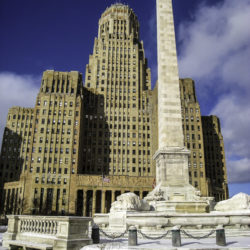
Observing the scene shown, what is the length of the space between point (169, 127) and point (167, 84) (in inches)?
163

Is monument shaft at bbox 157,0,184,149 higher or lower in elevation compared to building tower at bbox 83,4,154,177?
lower

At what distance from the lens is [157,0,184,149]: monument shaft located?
76.1ft

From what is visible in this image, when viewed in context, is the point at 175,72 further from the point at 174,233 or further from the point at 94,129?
the point at 94,129

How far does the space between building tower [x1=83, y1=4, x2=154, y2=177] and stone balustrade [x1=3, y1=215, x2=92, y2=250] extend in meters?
80.1

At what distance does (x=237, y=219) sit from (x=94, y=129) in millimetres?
85991

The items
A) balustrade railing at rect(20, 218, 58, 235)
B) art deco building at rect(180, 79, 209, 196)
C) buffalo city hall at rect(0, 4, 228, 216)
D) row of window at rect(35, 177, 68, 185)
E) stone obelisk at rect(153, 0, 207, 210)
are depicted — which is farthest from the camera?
art deco building at rect(180, 79, 209, 196)

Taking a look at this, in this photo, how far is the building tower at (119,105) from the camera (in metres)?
96.0

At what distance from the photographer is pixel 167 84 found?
24656mm

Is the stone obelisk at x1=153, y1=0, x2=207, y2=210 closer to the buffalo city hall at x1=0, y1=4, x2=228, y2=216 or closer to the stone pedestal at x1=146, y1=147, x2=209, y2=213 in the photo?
the stone pedestal at x1=146, y1=147, x2=209, y2=213

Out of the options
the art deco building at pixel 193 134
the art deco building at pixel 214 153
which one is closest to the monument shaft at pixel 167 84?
the art deco building at pixel 193 134

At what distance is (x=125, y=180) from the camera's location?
79.0 m

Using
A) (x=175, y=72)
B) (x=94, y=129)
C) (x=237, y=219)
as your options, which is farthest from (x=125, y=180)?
(x=237, y=219)

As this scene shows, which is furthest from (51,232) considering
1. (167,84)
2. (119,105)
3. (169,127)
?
(119,105)

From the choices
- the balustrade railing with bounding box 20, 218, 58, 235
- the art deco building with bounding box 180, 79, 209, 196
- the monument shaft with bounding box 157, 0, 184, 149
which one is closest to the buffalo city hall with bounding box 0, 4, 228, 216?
the art deco building with bounding box 180, 79, 209, 196
